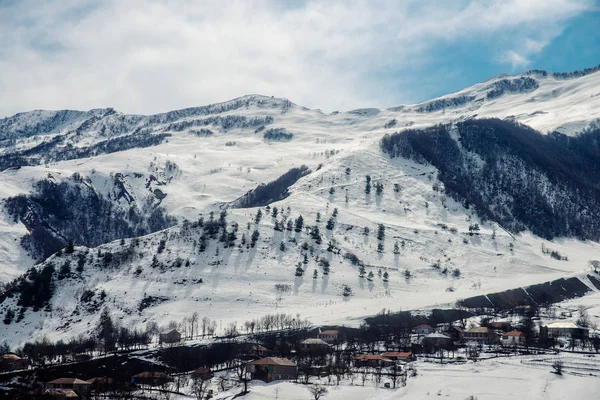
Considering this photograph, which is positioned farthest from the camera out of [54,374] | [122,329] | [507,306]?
[507,306]

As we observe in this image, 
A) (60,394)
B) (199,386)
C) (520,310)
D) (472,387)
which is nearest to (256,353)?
(199,386)

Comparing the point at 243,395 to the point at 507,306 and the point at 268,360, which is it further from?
the point at 507,306

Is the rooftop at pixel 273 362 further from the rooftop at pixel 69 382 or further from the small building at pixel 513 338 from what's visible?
the small building at pixel 513 338

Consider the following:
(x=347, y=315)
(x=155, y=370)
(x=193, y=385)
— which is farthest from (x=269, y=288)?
(x=193, y=385)

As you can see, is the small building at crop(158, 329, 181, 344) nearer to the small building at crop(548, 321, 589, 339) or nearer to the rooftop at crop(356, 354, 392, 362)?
the rooftop at crop(356, 354, 392, 362)

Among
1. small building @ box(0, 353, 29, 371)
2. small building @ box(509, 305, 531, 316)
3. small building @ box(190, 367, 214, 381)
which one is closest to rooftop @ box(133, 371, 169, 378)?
small building @ box(190, 367, 214, 381)

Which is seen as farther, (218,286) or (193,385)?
(218,286)

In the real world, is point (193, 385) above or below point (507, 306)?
below
